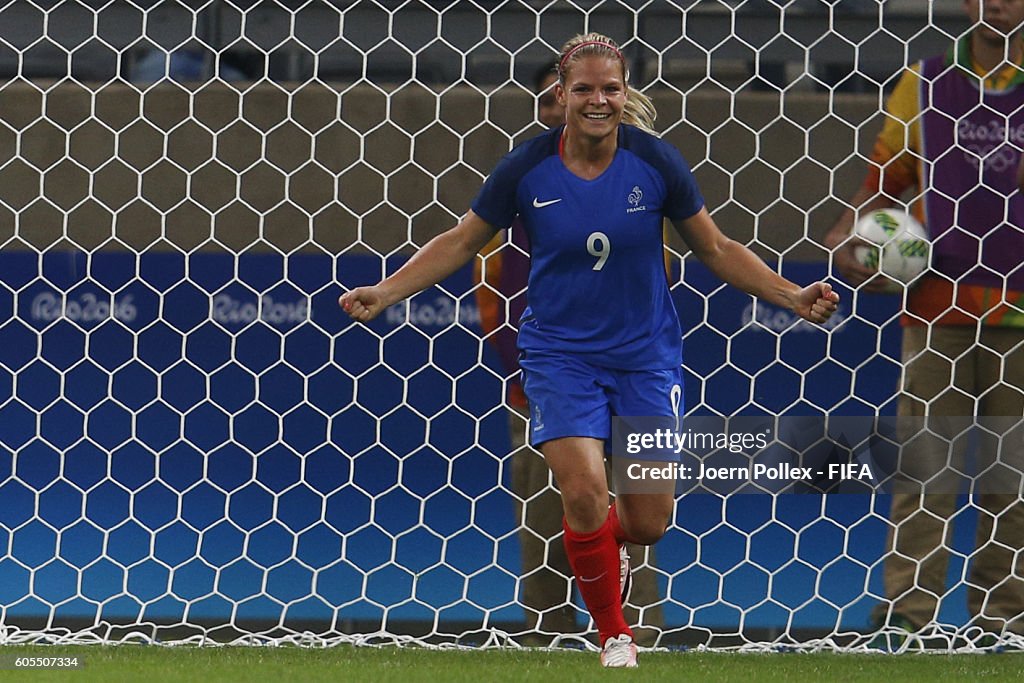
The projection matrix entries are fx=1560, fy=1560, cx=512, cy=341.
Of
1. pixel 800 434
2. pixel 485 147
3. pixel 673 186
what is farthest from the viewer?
pixel 485 147

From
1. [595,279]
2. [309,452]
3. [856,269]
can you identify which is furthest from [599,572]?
[309,452]

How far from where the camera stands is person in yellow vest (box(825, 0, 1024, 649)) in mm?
4129

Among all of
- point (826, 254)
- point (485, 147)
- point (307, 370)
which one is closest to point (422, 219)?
point (485, 147)

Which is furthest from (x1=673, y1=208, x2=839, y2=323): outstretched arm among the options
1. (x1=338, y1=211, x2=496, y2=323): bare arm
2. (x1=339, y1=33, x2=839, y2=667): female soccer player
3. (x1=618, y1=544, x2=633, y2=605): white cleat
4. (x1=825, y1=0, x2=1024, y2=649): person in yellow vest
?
(x1=618, y1=544, x2=633, y2=605): white cleat

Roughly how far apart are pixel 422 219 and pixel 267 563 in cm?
113

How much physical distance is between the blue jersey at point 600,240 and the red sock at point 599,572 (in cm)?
39

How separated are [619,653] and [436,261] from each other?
992mm

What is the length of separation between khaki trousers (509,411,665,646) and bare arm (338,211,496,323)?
82 cm

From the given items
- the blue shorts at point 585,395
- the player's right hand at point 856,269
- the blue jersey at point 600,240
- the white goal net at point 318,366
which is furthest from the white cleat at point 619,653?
the player's right hand at point 856,269

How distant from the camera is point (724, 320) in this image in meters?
4.54

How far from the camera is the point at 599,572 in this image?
3.54m

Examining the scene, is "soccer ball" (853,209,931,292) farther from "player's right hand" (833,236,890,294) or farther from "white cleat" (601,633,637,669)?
"white cleat" (601,633,637,669)

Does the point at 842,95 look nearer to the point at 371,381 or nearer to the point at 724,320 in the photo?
the point at 724,320

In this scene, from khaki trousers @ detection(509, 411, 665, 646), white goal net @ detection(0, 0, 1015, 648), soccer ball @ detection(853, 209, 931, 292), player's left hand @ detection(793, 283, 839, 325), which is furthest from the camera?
white goal net @ detection(0, 0, 1015, 648)
